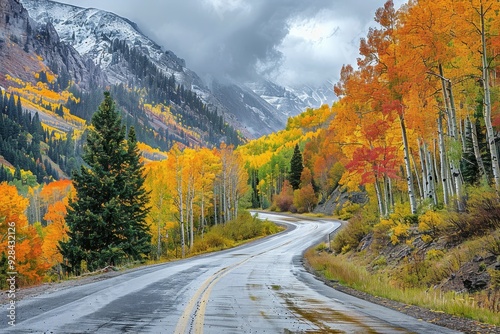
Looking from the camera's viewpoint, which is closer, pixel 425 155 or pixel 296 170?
pixel 425 155

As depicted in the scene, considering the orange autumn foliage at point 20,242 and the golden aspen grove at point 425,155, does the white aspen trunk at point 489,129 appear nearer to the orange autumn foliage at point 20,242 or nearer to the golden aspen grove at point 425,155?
the golden aspen grove at point 425,155

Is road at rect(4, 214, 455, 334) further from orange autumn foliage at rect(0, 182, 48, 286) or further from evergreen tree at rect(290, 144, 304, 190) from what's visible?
evergreen tree at rect(290, 144, 304, 190)

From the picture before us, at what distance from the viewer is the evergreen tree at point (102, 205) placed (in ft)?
80.8

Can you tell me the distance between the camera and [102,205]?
25.3m

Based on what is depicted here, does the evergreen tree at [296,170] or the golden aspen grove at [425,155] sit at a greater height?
the evergreen tree at [296,170]

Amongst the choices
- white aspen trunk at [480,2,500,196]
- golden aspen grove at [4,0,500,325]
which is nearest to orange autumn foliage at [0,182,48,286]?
golden aspen grove at [4,0,500,325]

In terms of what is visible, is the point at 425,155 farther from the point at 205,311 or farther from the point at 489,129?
the point at 205,311

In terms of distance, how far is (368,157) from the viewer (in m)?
24.2

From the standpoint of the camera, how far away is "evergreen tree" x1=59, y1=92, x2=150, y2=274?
970 inches

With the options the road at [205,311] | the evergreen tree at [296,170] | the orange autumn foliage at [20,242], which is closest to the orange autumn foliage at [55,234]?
the orange autumn foliage at [20,242]

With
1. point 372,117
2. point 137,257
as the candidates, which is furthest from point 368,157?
point 137,257

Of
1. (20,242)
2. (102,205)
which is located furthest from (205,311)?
(20,242)

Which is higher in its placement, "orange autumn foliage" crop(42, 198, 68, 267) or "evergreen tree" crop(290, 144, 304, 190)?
"evergreen tree" crop(290, 144, 304, 190)

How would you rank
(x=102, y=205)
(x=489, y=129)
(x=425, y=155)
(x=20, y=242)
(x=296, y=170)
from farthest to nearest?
1. (x=296, y=170)
2. (x=20, y=242)
3. (x=102, y=205)
4. (x=425, y=155)
5. (x=489, y=129)
